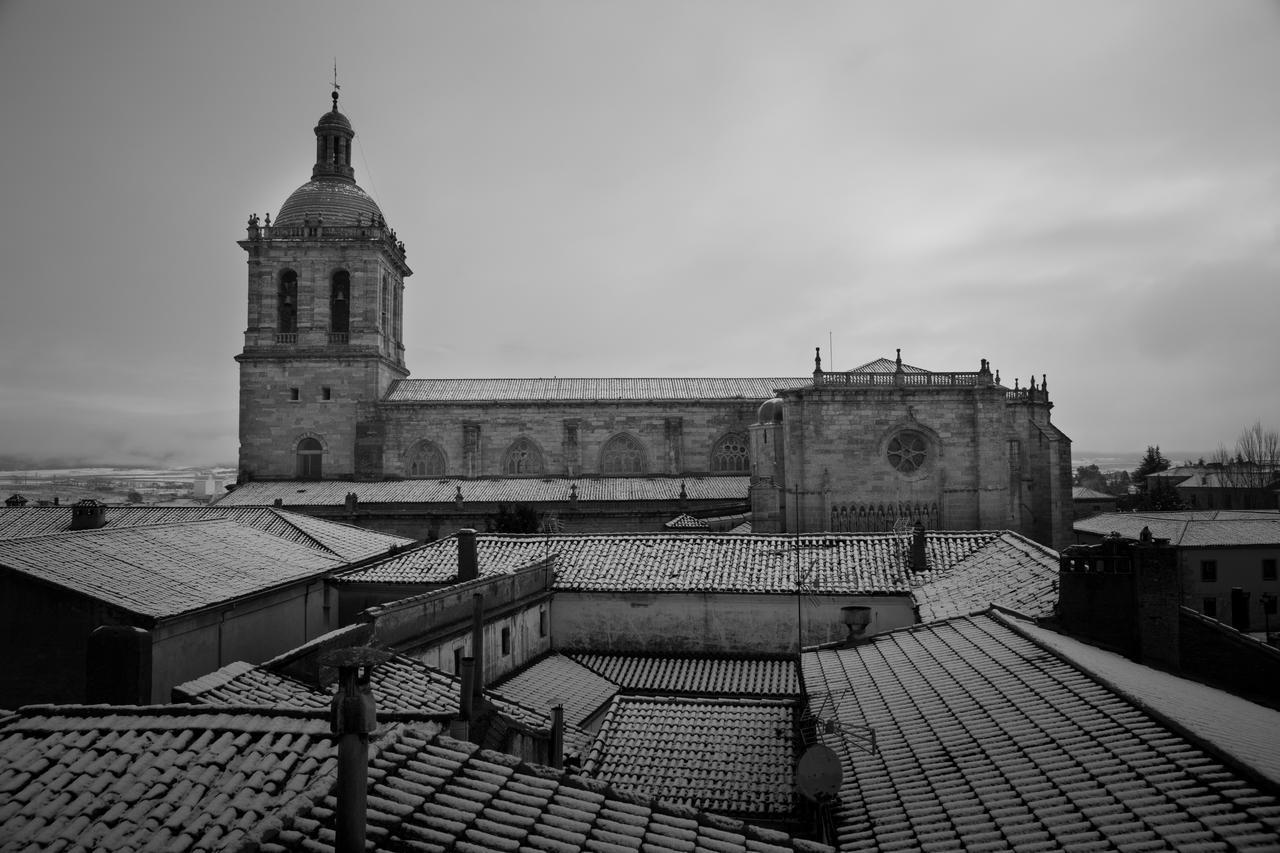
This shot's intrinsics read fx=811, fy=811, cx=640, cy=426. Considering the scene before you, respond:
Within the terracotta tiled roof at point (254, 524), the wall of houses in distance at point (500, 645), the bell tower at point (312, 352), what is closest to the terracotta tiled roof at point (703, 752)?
the wall of houses in distance at point (500, 645)

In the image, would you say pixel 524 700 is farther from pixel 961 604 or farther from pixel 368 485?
pixel 368 485

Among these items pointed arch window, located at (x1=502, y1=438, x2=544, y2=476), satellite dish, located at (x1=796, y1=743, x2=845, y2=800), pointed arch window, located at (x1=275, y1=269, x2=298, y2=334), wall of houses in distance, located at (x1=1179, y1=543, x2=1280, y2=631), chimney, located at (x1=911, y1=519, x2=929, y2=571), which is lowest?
wall of houses in distance, located at (x1=1179, y1=543, x2=1280, y2=631)

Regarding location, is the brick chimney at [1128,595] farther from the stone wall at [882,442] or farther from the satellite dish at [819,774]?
the stone wall at [882,442]

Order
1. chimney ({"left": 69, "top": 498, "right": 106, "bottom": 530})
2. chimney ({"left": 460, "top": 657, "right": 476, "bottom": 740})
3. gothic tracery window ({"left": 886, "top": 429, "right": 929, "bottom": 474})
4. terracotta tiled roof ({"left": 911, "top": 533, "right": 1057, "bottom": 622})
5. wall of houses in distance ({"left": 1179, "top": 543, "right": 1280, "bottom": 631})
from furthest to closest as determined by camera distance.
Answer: wall of houses in distance ({"left": 1179, "top": 543, "right": 1280, "bottom": 631}) → gothic tracery window ({"left": 886, "top": 429, "right": 929, "bottom": 474}) → chimney ({"left": 69, "top": 498, "right": 106, "bottom": 530}) → terracotta tiled roof ({"left": 911, "top": 533, "right": 1057, "bottom": 622}) → chimney ({"left": 460, "top": 657, "right": 476, "bottom": 740})

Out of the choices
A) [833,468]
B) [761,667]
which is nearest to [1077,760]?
[761,667]

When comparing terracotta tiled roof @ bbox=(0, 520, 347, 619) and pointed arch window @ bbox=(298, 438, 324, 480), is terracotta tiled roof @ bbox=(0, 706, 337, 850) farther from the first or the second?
pointed arch window @ bbox=(298, 438, 324, 480)

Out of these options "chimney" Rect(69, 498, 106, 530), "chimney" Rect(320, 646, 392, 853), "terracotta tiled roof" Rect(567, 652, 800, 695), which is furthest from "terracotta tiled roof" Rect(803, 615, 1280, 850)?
"chimney" Rect(69, 498, 106, 530)

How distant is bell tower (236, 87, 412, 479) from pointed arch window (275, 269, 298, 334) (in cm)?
10

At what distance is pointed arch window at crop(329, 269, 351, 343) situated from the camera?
132 feet

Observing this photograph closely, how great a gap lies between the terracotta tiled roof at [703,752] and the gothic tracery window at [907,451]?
1830 cm

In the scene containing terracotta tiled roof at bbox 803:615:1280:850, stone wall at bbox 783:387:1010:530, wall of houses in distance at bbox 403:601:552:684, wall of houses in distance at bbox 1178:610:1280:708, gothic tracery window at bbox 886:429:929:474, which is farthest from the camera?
gothic tracery window at bbox 886:429:929:474

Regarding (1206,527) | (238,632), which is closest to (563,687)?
(238,632)

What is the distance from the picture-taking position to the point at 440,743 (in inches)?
264

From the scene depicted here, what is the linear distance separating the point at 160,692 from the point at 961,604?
14179 millimetres
